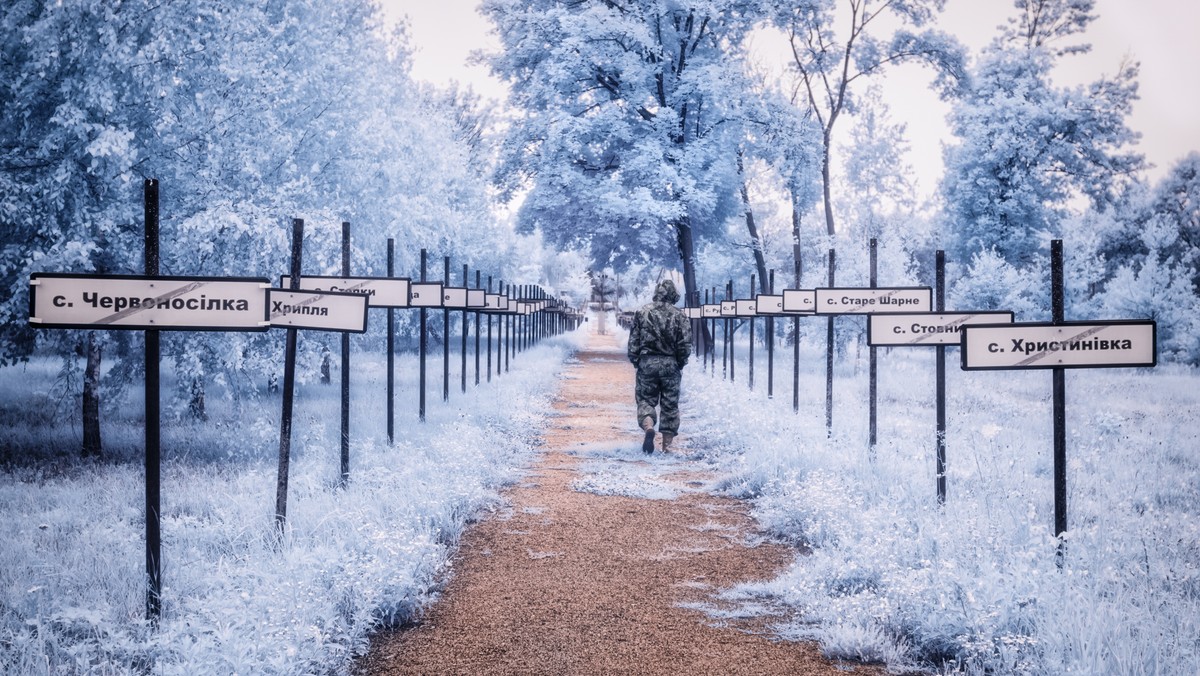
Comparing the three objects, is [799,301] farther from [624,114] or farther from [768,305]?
[624,114]

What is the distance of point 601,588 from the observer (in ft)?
18.1

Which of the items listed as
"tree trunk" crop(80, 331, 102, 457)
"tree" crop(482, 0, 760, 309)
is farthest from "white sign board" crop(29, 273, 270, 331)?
"tree" crop(482, 0, 760, 309)

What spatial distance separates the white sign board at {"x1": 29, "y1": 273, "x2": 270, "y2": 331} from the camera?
13.1 feet

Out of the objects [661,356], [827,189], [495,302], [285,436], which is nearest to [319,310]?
[285,436]

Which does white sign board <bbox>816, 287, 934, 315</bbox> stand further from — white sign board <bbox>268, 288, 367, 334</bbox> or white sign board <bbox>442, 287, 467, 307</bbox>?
white sign board <bbox>442, 287, 467, 307</bbox>

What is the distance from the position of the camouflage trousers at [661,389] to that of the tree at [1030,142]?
992 inches

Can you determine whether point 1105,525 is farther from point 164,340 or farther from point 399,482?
point 164,340

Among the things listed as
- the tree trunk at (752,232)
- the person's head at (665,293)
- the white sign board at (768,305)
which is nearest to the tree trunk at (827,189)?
the tree trunk at (752,232)

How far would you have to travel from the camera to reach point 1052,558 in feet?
16.1

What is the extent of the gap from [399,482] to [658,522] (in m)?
2.48

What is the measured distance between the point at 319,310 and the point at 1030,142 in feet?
109

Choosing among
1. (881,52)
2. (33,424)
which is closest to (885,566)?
(33,424)

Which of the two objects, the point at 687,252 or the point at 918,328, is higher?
the point at 687,252

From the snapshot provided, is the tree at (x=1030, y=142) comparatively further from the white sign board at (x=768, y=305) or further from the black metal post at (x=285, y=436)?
the black metal post at (x=285, y=436)
